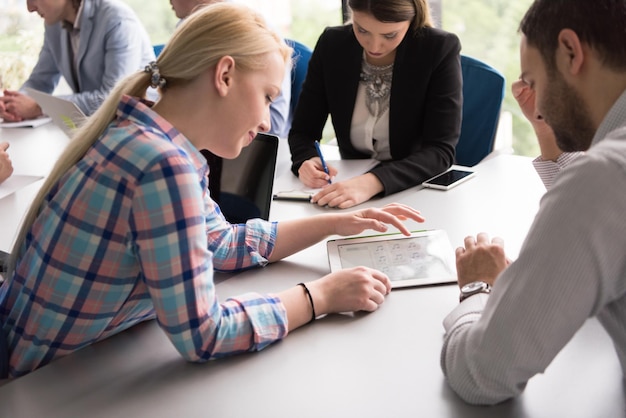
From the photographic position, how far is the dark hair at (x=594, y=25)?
94 cm

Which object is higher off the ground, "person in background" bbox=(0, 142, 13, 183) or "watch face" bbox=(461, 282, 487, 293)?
"watch face" bbox=(461, 282, 487, 293)

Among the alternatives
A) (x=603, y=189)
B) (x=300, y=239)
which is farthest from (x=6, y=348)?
(x=603, y=189)

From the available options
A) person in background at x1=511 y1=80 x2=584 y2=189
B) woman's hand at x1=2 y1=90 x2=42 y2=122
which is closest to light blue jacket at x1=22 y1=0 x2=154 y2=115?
woman's hand at x1=2 y1=90 x2=42 y2=122

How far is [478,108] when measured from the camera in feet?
7.92

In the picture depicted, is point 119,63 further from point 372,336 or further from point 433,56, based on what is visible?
point 372,336

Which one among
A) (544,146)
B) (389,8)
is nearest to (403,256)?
(544,146)

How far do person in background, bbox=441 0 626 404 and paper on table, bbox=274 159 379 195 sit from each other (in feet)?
3.06

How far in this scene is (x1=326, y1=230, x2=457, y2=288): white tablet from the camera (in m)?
1.38

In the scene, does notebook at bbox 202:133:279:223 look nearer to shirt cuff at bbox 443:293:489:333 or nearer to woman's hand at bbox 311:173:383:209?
woman's hand at bbox 311:173:383:209

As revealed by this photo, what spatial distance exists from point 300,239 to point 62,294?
546 millimetres

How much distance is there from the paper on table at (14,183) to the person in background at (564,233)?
1474 mm

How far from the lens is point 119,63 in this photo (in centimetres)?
301

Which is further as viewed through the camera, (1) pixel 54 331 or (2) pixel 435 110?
(2) pixel 435 110

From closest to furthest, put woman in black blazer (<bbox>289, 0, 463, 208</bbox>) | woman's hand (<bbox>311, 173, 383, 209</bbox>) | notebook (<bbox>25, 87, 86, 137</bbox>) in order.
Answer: woman's hand (<bbox>311, 173, 383, 209</bbox>) < woman in black blazer (<bbox>289, 0, 463, 208</bbox>) < notebook (<bbox>25, 87, 86, 137</bbox>)
